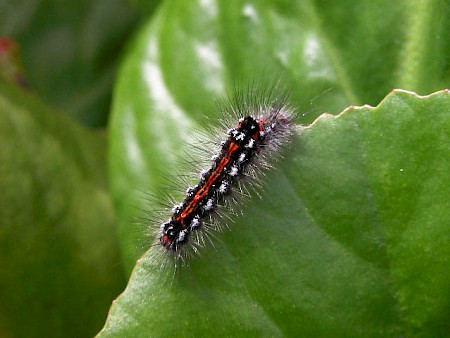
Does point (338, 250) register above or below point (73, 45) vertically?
below

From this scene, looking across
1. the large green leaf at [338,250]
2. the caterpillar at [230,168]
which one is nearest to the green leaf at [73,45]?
the caterpillar at [230,168]

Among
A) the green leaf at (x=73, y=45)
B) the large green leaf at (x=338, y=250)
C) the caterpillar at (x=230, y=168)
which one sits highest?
the green leaf at (x=73, y=45)

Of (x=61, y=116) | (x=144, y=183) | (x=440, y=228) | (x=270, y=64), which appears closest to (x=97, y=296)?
(x=144, y=183)

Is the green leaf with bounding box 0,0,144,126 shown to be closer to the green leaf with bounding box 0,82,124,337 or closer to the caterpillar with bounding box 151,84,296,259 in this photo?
the green leaf with bounding box 0,82,124,337

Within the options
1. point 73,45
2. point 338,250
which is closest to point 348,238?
point 338,250

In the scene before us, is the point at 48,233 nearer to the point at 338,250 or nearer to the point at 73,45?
the point at 338,250

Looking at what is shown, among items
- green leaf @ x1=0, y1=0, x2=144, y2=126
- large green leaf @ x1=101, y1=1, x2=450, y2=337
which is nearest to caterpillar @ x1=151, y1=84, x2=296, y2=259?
large green leaf @ x1=101, y1=1, x2=450, y2=337

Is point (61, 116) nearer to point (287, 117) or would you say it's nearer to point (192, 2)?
point (192, 2)

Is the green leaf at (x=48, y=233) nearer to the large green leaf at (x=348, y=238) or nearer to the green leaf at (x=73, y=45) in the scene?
the green leaf at (x=73, y=45)
